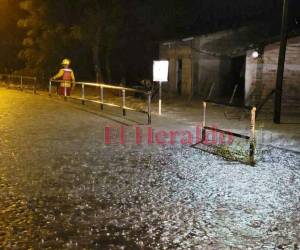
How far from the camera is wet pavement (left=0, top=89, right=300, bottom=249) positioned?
555 centimetres

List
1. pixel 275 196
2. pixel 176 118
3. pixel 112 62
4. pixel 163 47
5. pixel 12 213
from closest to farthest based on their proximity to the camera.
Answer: pixel 12 213 → pixel 275 196 → pixel 176 118 → pixel 163 47 → pixel 112 62

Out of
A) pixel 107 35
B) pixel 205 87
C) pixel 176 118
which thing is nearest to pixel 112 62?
pixel 107 35

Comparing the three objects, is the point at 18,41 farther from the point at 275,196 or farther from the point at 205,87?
the point at 275,196

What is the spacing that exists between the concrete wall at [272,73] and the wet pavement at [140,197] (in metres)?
8.02

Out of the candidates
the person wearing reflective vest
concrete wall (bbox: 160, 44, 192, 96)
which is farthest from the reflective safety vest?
concrete wall (bbox: 160, 44, 192, 96)

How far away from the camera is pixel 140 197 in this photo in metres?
7.10

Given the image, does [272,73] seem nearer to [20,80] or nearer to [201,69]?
[201,69]

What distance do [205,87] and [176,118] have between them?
31.7ft

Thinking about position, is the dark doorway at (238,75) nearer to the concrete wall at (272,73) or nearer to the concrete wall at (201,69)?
the concrete wall at (201,69)

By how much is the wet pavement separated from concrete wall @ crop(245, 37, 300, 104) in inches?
316

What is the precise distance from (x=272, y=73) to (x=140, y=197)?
42.3 feet

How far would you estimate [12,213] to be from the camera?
20.8ft

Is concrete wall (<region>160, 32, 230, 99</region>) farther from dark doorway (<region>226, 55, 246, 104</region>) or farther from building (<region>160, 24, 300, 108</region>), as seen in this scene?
dark doorway (<region>226, 55, 246, 104</region>)

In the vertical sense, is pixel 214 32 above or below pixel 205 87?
above
